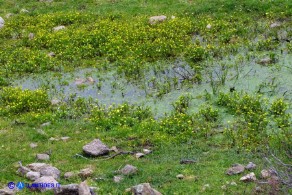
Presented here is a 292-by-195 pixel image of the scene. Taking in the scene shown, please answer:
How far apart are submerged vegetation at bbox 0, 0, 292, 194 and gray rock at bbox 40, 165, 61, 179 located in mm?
167

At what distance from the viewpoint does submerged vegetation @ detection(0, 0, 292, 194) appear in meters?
9.38

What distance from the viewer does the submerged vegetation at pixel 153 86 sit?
9383mm

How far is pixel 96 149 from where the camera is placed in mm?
9672

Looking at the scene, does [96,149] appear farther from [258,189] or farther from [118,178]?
[258,189]

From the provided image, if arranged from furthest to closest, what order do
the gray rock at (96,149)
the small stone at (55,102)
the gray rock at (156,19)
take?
the gray rock at (156,19) → the small stone at (55,102) → the gray rock at (96,149)

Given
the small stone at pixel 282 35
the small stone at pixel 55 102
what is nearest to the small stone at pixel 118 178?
the small stone at pixel 55 102

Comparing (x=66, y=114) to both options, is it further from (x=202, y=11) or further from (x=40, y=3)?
(x=40, y=3)

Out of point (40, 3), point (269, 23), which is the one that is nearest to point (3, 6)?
point (40, 3)

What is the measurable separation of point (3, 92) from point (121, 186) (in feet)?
18.0

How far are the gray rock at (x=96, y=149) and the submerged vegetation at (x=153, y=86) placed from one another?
0.14 m

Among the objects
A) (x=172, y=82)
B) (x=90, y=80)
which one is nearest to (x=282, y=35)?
(x=172, y=82)

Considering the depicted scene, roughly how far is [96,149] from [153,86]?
11.9 feet

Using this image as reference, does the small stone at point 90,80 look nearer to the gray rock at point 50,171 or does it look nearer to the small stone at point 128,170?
the gray rock at point 50,171

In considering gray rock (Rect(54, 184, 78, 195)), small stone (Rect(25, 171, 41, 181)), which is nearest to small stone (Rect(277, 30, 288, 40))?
small stone (Rect(25, 171, 41, 181))
